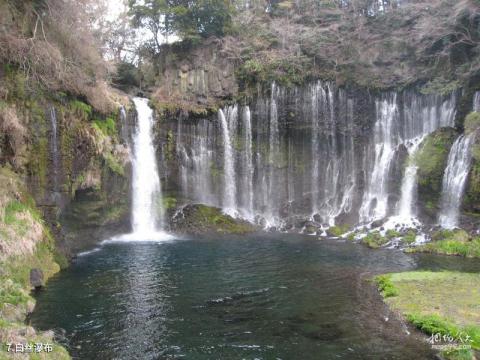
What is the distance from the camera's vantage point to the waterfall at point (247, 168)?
32.3 m

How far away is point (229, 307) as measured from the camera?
12305 mm

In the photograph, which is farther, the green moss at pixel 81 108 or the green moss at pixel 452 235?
the green moss at pixel 81 108

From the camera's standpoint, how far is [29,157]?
18906mm

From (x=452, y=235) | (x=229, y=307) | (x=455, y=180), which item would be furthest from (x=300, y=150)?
(x=229, y=307)

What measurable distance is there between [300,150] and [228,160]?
5912 millimetres

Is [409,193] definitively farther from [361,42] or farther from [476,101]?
[361,42]

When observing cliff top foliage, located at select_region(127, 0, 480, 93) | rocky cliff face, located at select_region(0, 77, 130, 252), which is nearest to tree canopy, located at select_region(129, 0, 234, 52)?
cliff top foliage, located at select_region(127, 0, 480, 93)

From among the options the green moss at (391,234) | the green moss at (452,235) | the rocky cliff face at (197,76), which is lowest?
the green moss at (391,234)

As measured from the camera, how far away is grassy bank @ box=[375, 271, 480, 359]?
371 inches

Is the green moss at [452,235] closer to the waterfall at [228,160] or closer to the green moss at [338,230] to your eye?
the green moss at [338,230]

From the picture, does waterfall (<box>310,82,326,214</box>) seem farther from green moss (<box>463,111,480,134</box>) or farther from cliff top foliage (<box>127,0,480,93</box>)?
green moss (<box>463,111,480,134</box>)

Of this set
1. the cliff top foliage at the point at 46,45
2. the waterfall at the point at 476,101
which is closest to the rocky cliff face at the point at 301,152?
the waterfall at the point at 476,101

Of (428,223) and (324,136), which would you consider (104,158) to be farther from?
(428,223)

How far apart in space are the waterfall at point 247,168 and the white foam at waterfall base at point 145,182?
6884 millimetres
